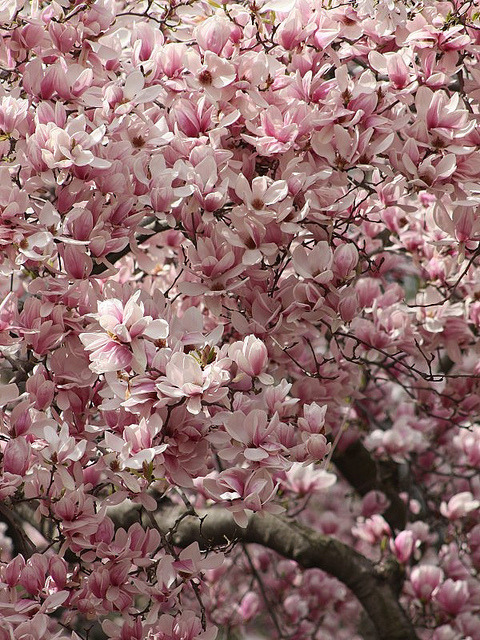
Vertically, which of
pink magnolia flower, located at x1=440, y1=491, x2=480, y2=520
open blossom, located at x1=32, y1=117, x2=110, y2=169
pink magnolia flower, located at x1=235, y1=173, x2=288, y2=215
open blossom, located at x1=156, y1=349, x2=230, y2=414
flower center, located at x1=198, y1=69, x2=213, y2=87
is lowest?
pink magnolia flower, located at x1=440, y1=491, x2=480, y2=520

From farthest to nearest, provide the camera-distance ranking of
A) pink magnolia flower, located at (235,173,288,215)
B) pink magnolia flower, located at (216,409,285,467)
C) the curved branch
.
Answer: the curved branch < pink magnolia flower, located at (235,173,288,215) < pink magnolia flower, located at (216,409,285,467)

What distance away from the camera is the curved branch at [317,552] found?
234 cm

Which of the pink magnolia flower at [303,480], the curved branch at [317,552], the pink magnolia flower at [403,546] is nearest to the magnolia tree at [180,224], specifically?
the curved branch at [317,552]

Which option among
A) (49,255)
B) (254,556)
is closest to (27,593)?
(49,255)

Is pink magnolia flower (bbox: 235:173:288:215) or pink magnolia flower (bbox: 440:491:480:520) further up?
pink magnolia flower (bbox: 235:173:288:215)

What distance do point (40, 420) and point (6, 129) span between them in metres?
0.53

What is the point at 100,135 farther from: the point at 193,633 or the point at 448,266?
the point at 448,266

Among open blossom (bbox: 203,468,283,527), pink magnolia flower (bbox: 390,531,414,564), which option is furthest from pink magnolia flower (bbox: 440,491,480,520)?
open blossom (bbox: 203,468,283,527)

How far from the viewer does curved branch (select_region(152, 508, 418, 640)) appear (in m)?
2.34

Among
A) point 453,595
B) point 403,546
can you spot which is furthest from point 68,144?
point 453,595

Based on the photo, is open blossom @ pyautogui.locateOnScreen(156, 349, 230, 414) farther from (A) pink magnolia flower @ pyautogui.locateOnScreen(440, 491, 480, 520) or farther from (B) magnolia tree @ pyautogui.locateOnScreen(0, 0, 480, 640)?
(A) pink magnolia flower @ pyautogui.locateOnScreen(440, 491, 480, 520)

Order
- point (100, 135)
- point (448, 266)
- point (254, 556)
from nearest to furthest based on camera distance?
point (100, 135) → point (448, 266) → point (254, 556)

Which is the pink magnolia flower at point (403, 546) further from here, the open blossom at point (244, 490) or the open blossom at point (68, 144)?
the open blossom at point (68, 144)

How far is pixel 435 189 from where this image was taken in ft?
4.99
